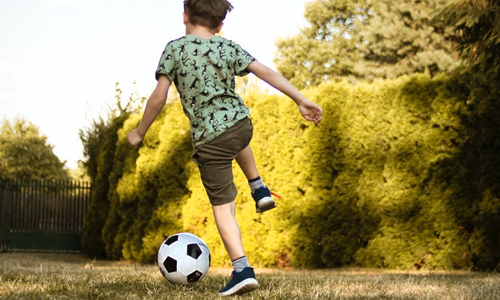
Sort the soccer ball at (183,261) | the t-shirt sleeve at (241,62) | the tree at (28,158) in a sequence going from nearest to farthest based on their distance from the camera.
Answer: the t-shirt sleeve at (241,62), the soccer ball at (183,261), the tree at (28,158)

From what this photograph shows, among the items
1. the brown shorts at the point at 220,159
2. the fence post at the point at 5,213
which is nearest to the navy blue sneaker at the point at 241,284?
the brown shorts at the point at 220,159

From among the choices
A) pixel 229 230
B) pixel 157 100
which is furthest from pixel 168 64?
pixel 229 230

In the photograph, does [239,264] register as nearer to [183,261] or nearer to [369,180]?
[183,261]

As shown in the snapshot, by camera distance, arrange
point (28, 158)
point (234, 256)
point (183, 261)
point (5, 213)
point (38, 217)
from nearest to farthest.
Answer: point (234, 256) < point (183, 261) < point (5, 213) < point (38, 217) < point (28, 158)

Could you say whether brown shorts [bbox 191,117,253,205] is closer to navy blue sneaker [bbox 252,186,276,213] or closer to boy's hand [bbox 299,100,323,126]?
navy blue sneaker [bbox 252,186,276,213]

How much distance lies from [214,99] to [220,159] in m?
0.36

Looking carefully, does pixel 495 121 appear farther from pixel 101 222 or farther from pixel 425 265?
pixel 101 222

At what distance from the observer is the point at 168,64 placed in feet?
11.2

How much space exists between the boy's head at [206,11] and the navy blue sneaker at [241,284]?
151cm

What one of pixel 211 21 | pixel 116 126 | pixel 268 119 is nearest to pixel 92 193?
pixel 116 126

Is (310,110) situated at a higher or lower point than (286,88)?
lower

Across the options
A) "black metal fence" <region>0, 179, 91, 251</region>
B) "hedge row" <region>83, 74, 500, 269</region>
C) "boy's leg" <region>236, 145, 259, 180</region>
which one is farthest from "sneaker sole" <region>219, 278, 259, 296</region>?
"black metal fence" <region>0, 179, 91, 251</region>

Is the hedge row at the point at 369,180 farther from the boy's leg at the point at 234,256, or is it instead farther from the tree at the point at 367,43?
the tree at the point at 367,43

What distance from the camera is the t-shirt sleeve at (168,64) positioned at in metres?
3.41
